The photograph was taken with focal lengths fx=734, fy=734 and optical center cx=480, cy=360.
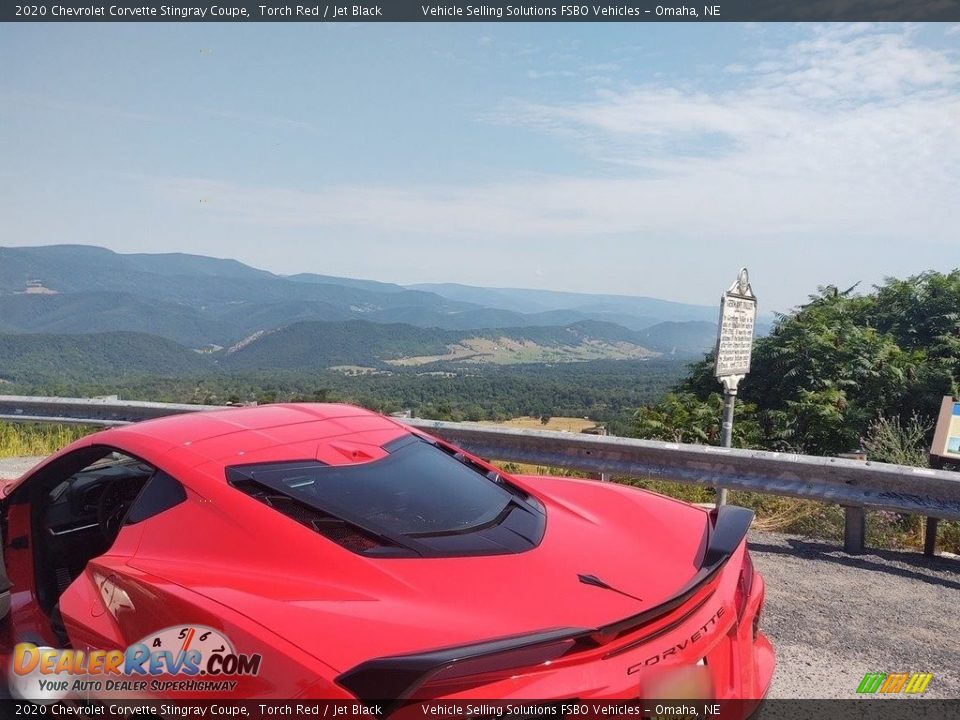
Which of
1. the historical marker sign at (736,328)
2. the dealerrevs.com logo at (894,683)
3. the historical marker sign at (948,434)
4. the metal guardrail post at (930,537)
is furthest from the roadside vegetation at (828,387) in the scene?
the dealerrevs.com logo at (894,683)

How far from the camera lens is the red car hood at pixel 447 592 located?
71.9 inches

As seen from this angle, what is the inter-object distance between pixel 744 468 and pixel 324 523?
12.8 ft

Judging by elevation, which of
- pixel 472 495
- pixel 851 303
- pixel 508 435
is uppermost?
pixel 851 303

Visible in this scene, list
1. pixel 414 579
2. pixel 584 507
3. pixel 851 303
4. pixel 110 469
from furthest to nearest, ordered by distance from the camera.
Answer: pixel 851 303
pixel 110 469
pixel 584 507
pixel 414 579

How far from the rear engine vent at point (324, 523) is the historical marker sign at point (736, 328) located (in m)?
4.50

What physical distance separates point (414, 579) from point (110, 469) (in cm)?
187

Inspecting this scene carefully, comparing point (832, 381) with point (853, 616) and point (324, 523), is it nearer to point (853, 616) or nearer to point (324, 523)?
point (853, 616)

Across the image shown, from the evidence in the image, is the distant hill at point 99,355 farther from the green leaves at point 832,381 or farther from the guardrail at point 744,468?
the guardrail at point 744,468

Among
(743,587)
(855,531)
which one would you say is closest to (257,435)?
(743,587)

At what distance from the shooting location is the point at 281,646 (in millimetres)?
1863

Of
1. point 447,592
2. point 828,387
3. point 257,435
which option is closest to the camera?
point 447,592

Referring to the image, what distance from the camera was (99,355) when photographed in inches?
4852

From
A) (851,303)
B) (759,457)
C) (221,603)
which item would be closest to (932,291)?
(851,303)

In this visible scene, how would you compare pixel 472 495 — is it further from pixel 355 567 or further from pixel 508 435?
pixel 508 435
